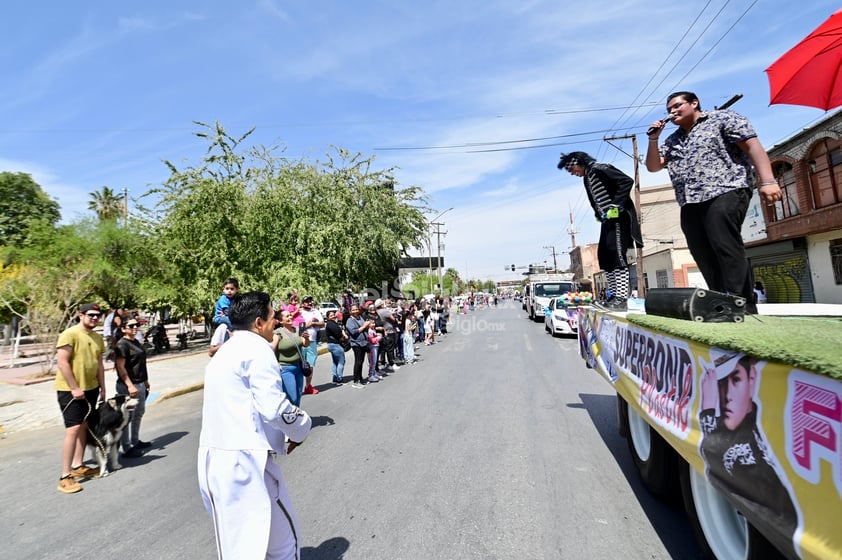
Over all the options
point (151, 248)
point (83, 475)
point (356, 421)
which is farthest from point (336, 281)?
point (83, 475)

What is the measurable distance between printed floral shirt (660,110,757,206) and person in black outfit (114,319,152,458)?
20.5 feet

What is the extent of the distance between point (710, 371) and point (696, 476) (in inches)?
38.2

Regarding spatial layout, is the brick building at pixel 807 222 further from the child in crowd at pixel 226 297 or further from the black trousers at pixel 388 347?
the child in crowd at pixel 226 297

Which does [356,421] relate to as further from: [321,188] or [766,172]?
[321,188]

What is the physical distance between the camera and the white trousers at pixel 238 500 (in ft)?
6.79

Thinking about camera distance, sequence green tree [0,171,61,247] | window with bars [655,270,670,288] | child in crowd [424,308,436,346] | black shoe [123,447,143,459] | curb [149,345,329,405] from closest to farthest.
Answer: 1. black shoe [123,447,143,459]
2. curb [149,345,329,405]
3. child in crowd [424,308,436,346]
4. window with bars [655,270,670,288]
5. green tree [0,171,61,247]

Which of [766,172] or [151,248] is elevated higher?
[151,248]

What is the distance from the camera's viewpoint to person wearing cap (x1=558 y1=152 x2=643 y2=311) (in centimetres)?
419

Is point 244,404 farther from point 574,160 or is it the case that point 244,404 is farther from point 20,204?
point 20,204

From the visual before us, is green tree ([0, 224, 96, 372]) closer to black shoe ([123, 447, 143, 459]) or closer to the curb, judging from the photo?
the curb

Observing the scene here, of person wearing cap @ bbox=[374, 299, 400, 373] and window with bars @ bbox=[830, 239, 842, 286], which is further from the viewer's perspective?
window with bars @ bbox=[830, 239, 842, 286]

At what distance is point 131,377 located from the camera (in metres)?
5.57

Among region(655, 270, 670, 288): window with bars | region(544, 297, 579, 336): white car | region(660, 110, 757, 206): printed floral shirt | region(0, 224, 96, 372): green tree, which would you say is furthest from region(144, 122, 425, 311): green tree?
region(655, 270, 670, 288): window with bars

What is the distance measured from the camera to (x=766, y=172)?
2744 mm
